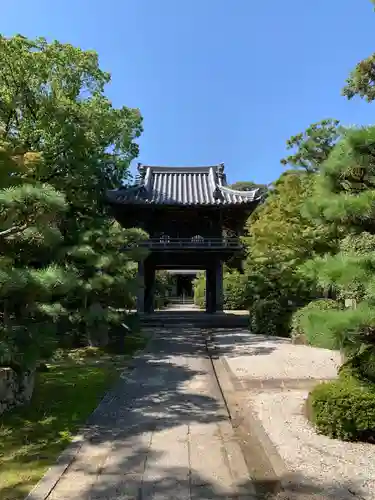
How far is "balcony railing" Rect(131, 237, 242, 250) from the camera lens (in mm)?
19797

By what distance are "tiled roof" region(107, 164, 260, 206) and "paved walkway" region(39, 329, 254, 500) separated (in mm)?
13184

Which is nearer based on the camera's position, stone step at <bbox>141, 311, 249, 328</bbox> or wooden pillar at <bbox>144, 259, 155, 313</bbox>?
stone step at <bbox>141, 311, 249, 328</bbox>

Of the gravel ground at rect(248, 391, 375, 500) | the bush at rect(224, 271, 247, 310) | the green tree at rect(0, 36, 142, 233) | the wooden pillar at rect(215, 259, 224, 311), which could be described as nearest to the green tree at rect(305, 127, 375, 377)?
the gravel ground at rect(248, 391, 375, 500)

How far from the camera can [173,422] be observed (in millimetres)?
5668

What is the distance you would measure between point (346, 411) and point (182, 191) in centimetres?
1862

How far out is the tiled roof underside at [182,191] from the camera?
20.3m

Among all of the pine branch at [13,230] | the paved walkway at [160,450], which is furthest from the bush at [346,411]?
the pine branch at [13,230]

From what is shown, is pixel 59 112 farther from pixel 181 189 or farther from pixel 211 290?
pixel 211 290

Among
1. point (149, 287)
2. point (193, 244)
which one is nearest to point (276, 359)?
point (193, 244)

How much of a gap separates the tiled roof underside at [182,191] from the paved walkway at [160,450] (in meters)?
13.2

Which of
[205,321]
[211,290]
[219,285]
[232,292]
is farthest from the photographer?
[232,292]

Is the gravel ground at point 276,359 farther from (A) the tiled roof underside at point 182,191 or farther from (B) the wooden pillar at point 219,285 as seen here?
(A) the tiled roof underside at point 182,191

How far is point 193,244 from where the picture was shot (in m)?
20.0

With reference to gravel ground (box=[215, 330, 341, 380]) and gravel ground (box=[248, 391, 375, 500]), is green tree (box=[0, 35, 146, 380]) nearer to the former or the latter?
gravel ground (box=[215, 330, 341, 380])
